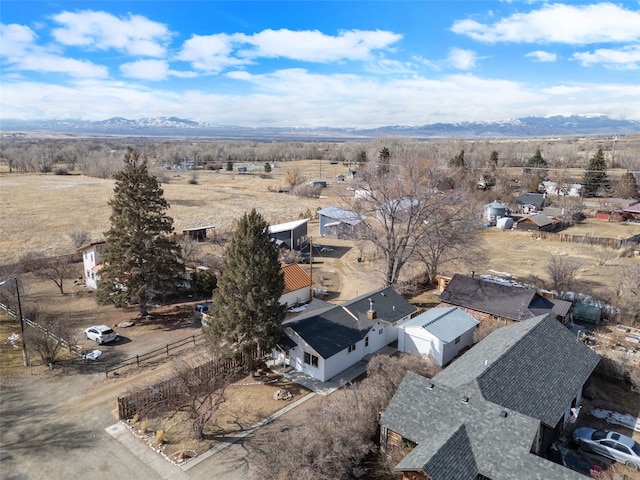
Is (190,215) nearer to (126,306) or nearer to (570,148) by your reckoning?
(126,306)

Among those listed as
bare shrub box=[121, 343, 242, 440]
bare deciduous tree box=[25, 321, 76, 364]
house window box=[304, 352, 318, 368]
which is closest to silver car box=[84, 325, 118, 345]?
bare deciduous tree box=[25, 321, 76, 364]

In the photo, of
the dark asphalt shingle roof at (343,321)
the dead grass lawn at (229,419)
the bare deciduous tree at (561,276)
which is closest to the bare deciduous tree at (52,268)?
the dead grass lawn at (229,419)

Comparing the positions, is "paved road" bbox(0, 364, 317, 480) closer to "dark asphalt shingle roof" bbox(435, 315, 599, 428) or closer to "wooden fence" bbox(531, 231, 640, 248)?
"dark asphalt shingle roof" bbox(435, 315, 599, 428)

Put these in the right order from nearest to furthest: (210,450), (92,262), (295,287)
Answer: (210,450) → (295,287) → (92,262)

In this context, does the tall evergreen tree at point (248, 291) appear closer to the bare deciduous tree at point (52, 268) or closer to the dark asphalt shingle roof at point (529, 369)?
the dark asphalt shingle roof at point (529, 369)

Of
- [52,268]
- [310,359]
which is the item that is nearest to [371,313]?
[310,359]

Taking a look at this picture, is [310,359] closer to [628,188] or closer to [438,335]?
[438,335]
